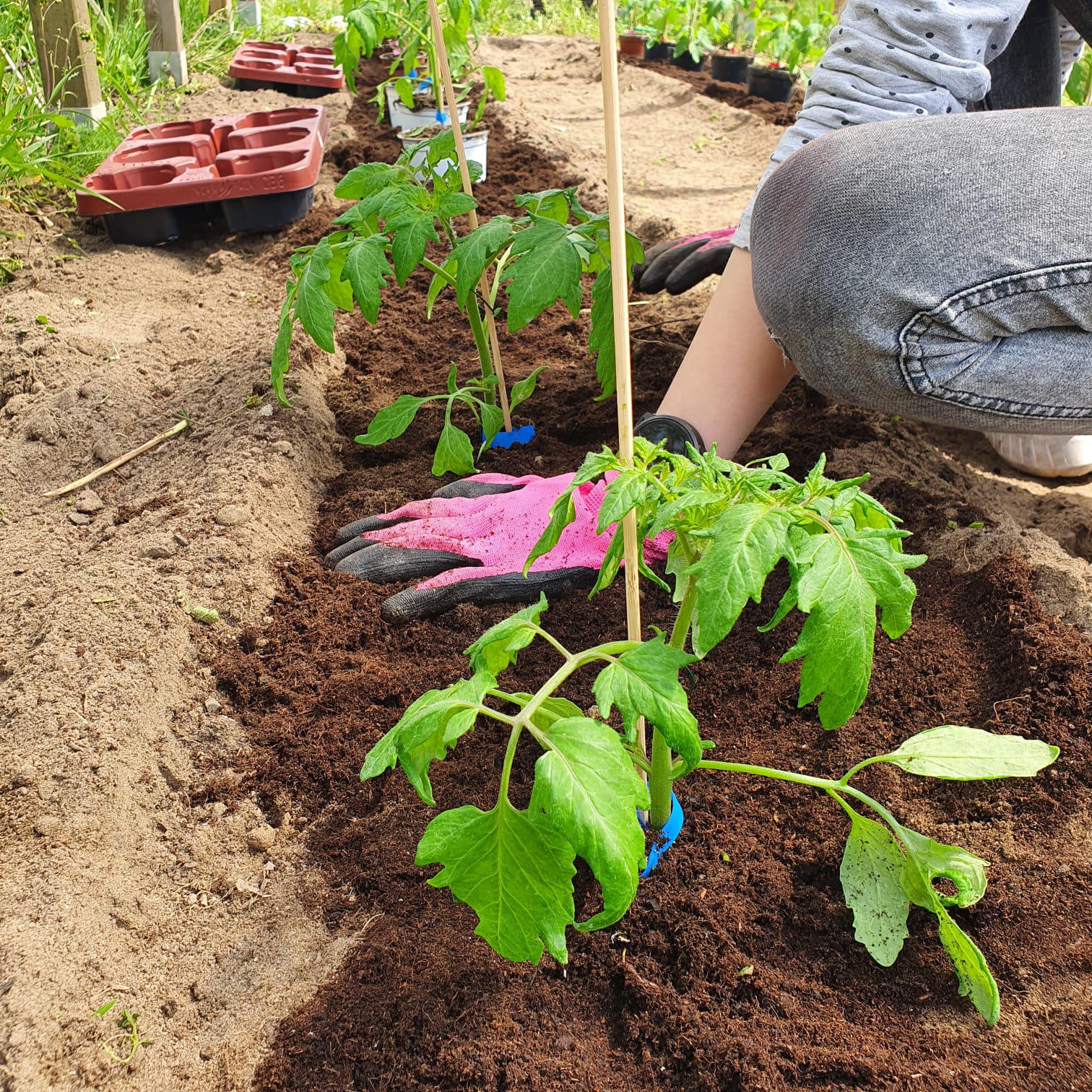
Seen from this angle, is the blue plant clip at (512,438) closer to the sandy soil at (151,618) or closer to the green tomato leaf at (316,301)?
the sandy soil at (151,618)

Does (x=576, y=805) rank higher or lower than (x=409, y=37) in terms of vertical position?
lower

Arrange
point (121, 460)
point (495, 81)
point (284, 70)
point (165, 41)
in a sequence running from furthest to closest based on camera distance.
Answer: point (284, 70) < point (165, 41) < point (495, 81) < point (121, 460)

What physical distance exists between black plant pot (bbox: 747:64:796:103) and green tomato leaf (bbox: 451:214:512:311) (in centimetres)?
626

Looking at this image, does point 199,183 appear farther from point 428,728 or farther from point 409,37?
point 428,728

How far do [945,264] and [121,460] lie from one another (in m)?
1.97

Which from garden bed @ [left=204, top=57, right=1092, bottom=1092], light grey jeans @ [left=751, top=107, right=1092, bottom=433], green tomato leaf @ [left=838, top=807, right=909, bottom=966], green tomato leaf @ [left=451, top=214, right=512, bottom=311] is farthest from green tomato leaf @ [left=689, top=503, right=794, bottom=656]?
green tomato leaf @ [left=451, top=214, right=512, bottom=311]

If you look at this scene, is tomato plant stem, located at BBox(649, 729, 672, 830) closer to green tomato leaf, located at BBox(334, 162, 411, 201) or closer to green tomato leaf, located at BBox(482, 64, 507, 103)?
green tomato leaf, located at BBox(334, 162, 411, 201)

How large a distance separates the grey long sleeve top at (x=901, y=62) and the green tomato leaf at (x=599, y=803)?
4.06ft

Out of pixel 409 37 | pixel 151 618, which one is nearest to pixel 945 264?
pixel 151 618

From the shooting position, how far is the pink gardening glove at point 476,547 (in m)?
1.89

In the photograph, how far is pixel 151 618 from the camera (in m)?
1.80

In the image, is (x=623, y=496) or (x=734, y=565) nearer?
(x=734, y=565)

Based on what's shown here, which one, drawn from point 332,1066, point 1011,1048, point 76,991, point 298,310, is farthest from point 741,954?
point 298,310

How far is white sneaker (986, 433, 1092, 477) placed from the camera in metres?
2.41
